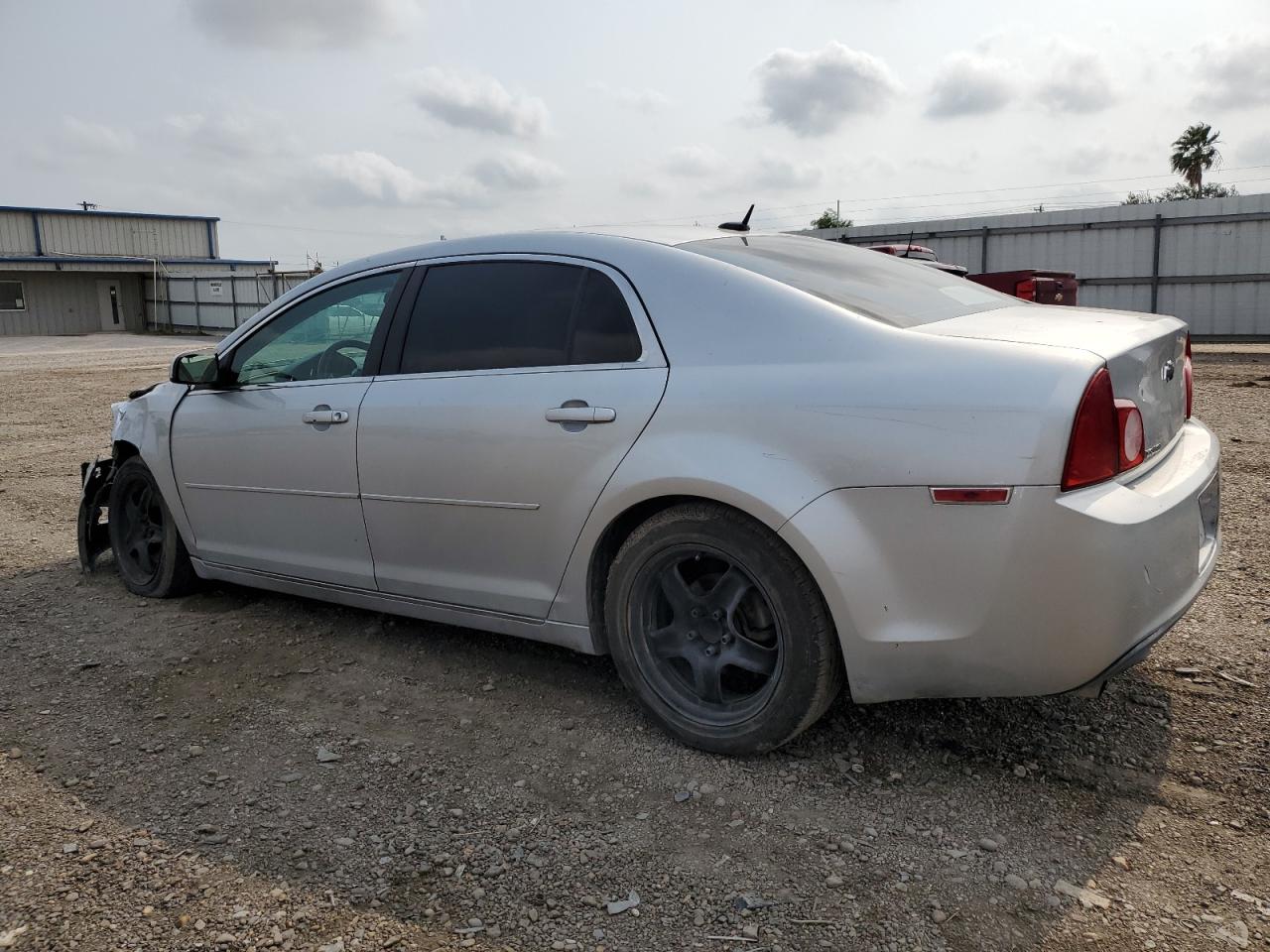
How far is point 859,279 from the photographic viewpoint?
3336mm

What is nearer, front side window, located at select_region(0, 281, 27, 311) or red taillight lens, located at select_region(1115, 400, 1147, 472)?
red taillight lens, located at select_region(1115, 400, 1147, 472)

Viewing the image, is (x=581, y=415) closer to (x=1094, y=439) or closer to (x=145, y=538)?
(x=1094, y=439)

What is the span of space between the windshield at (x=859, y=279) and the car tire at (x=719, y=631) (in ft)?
2.43

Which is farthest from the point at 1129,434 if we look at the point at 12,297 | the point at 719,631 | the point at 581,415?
the point at 12,297

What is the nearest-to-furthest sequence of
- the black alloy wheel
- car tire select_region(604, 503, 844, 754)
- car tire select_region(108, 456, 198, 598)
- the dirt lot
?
the dirt lot, car tire select_region(604, 503, 844, 754), the black alloy wheel, car tire select_region(108, 456, 198, 598)

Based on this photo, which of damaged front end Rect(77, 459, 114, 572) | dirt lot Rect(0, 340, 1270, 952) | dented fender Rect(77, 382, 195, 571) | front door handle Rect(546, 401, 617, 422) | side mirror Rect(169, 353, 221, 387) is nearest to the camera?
dirt lot Rect(0, 340, 1270, 952)

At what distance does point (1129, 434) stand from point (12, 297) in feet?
145

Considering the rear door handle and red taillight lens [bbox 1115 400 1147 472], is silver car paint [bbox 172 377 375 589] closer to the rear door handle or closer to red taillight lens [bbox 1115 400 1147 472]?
the rear door handle

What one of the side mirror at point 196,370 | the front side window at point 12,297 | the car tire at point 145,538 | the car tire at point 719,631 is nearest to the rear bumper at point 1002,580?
the car tire at point 719,631

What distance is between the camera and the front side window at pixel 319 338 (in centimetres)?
399

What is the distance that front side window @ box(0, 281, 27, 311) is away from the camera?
3844 cm

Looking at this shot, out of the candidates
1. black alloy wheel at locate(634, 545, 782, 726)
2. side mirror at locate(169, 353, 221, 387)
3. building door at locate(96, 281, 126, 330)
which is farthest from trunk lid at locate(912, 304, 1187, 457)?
building door at locate(96, 281, 126, 330)

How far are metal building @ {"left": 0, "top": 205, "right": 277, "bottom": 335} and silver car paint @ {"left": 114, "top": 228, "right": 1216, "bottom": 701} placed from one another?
35667mm

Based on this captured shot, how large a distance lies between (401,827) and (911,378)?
5.94 feet
